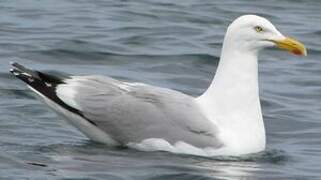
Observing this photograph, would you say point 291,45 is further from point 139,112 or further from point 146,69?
point 146,69

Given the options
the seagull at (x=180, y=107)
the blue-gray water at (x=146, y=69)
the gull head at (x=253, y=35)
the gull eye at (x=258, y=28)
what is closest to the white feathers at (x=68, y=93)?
the seagull at (x=180, y=107)

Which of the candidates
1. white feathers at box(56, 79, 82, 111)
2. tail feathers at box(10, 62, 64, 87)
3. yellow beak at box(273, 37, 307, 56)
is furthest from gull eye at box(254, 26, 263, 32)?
tail feathers at box(10, 62, 64, 87)

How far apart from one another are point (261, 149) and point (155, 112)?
895mm

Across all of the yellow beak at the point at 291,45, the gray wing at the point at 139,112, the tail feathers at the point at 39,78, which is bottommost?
the gray wing at the point at 139,112

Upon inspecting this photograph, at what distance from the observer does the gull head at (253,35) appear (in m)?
10.6

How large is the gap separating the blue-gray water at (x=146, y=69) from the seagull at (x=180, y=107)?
0.39ft

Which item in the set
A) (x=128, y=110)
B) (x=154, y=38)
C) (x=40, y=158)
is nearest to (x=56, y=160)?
(x=40, y=158)

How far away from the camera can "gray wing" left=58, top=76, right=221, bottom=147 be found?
10.2 m

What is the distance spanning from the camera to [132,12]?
17.6m

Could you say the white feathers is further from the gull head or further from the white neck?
the gull head

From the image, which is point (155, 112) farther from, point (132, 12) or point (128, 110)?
point (132, 12)

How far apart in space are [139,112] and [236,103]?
30.9 inches

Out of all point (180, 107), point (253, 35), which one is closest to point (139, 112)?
point (180, 107)

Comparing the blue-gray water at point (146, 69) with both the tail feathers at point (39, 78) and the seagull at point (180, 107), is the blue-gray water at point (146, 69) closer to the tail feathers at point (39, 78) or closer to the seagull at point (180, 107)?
the seagull at point (180, 107)
